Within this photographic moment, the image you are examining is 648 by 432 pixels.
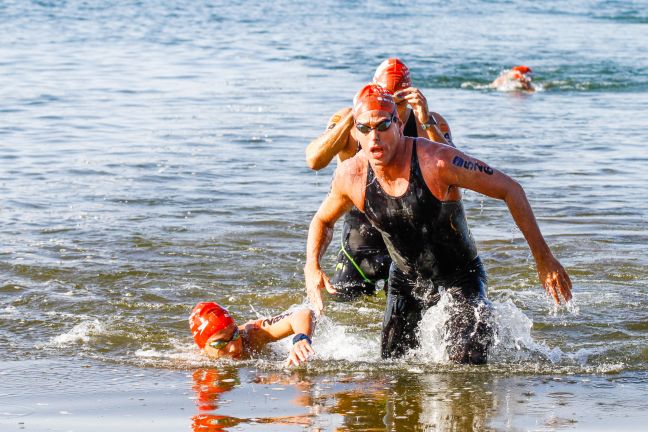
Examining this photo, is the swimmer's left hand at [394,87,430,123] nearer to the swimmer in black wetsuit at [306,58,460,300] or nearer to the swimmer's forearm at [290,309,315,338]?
the swimmer in black wetsuit at [306,58,460,300]

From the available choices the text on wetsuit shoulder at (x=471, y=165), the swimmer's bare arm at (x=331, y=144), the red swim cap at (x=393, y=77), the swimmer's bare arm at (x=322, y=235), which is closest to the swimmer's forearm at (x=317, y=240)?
the swimmer's bare arm at (x=322, y=235)

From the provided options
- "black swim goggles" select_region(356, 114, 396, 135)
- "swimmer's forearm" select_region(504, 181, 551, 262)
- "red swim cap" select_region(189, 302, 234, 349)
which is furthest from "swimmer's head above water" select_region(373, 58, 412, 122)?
"red swim cap" select_region(189, 302, 234, 349)

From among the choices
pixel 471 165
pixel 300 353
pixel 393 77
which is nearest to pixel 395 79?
pixel 393 77

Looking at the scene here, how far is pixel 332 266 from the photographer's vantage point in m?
10.9

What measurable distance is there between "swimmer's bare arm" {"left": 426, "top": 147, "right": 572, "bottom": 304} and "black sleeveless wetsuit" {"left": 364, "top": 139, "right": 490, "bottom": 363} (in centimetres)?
18

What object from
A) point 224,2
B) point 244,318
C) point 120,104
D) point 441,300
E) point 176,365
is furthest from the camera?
point 224,2

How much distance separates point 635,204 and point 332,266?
Result: 4039 millimetres

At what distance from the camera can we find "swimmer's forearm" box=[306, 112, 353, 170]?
7.73 meters

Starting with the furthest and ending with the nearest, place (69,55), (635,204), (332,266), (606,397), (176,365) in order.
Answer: (69,55) → (635,204) → (332,266) → (176,365) → (606,397)

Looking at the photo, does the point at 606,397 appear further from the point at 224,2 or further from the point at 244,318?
the point at 224,2

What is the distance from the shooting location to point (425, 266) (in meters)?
7.13

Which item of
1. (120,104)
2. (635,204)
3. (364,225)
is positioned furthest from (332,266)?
Answer: (120,104)

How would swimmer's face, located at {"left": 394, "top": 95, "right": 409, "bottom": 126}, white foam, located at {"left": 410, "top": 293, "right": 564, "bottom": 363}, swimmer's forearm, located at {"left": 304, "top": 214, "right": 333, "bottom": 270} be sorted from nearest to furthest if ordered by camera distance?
swimmer's forearm, located at {"left": 304, "top": 214, "right": 333, "bottom": 270} → white foam, located at {"left": 410, "top": 293, "right": 564, "bottom": 363} → swimmer's face, located at {"left": 394, "top": 95, "right": 409, "bottom": 126}

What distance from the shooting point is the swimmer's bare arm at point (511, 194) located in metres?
6.29
